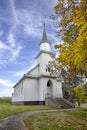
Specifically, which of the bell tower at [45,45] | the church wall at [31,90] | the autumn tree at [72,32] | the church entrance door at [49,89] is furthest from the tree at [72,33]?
the bell tower at [45,45]

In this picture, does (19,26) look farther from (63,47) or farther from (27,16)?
(63,47)

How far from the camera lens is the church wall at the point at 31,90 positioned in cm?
2886

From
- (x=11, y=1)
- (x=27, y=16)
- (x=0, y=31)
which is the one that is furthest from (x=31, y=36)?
(x=11, y=1)

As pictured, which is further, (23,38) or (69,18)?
(23,38)

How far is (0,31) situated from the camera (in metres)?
18.8

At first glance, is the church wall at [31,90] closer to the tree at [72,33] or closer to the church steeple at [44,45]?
the church steeple at [44,45]

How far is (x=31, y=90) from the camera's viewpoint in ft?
96.6

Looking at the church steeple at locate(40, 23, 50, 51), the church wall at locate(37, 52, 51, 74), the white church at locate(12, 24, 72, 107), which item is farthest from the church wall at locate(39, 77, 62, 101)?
the church steeple at locate(40, 23, 50, 51)

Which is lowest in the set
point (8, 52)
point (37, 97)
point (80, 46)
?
point (37, 97)

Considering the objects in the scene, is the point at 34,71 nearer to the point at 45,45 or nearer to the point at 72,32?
the point at 45,45

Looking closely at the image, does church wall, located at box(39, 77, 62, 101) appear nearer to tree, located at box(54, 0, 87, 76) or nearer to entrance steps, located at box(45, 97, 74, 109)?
entrance steps, located at box(45, 97, 74, 109)

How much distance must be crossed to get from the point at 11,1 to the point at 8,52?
13.8 meters

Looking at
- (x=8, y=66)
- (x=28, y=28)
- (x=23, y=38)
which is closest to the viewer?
(x=28, y=28)

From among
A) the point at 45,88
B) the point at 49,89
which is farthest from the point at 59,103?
the point at 49,89
